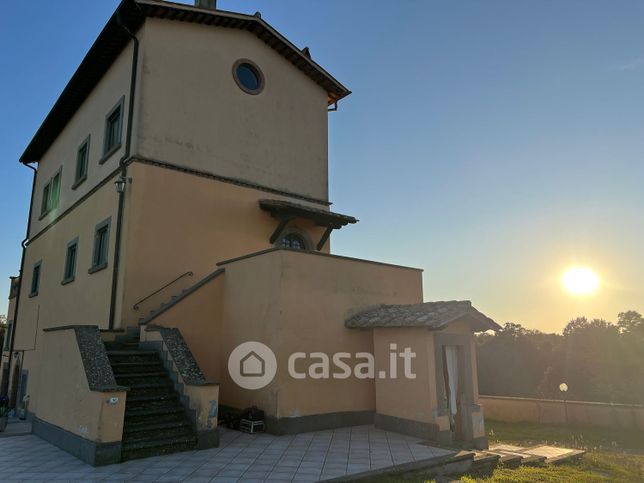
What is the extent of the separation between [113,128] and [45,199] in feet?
24.7

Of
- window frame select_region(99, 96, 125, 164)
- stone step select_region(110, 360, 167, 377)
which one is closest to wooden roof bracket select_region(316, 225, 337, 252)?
window frame select_region(99, 96, 125, 164)

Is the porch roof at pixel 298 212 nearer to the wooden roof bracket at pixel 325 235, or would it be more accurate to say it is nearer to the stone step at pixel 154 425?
the wooden roof bracket at pixel 325 235

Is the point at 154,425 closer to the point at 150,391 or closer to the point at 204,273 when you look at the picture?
the point at 150,391

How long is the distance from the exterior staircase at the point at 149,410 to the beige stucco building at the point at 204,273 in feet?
0.09

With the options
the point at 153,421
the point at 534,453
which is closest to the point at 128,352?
the point at 153,421

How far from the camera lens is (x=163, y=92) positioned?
11383 mm

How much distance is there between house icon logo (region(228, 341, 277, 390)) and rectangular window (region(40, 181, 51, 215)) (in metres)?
12.0

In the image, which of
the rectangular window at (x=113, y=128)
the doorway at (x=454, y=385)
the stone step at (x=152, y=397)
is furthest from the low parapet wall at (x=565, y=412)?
the rectangular window at (x=113, y=128)

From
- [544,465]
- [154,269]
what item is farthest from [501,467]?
[154,269]

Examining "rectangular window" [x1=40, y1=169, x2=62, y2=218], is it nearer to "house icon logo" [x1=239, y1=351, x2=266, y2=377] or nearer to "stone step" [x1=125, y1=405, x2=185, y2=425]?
Answer: "house icon logo" [x1=239, y1=351, x2=266, y2=377]

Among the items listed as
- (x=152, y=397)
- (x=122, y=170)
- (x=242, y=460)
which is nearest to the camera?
(x=242, y=460)

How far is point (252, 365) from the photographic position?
8859mm

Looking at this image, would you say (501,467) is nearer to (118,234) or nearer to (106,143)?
(118,234)

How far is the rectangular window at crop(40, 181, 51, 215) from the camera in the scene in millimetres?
17344
